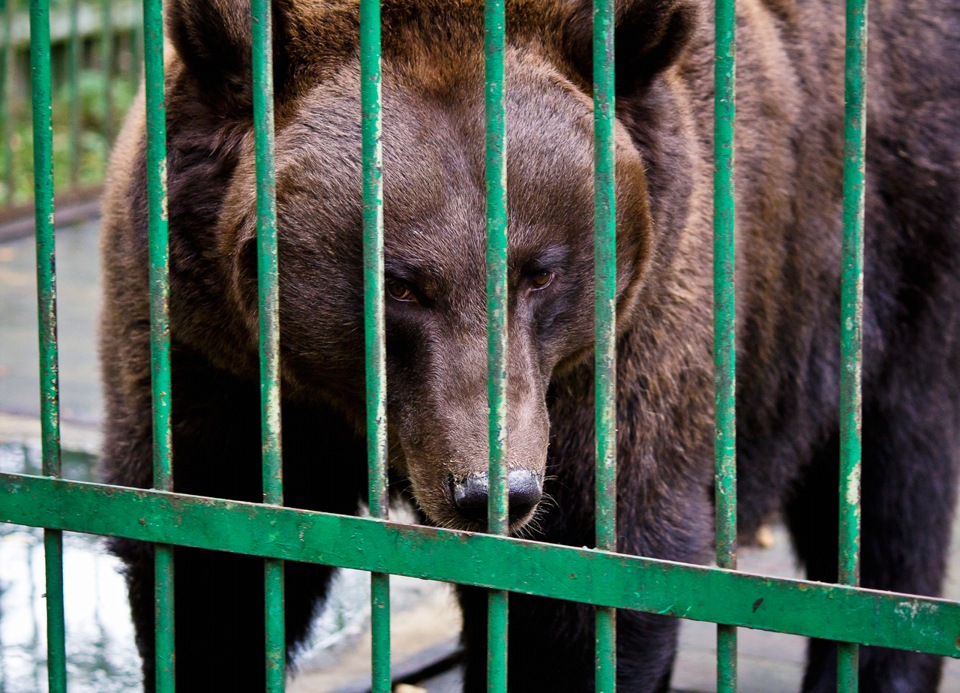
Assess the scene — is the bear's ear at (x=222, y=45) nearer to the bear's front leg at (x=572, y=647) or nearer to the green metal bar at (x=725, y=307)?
the green metal bar at (x=725, y=307)

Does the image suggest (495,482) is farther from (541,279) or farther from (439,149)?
(439,149)

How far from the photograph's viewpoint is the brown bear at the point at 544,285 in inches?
124

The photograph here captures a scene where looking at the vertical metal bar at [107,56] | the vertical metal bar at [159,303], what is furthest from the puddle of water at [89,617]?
the vertical metal bar at [107,56]

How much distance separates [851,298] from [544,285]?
0.95m

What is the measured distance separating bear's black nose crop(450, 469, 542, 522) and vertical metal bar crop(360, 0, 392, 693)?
0.20 metres

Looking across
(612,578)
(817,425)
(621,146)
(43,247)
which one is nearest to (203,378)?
(43,247)

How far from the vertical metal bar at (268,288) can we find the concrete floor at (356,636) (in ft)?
5.55

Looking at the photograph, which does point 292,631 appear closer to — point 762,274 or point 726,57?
point 762,274

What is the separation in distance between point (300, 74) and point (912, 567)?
2912 millimetres

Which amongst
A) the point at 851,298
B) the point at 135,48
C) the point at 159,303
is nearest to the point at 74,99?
the point at 135,48

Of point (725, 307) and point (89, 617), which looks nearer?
point (725, 307)

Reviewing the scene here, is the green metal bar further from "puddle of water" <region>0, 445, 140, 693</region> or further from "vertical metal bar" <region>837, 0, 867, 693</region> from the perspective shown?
"puddle of water" <region>0, 445, 140, 693</region>

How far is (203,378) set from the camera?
3.70m

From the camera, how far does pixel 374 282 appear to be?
2.66 m
